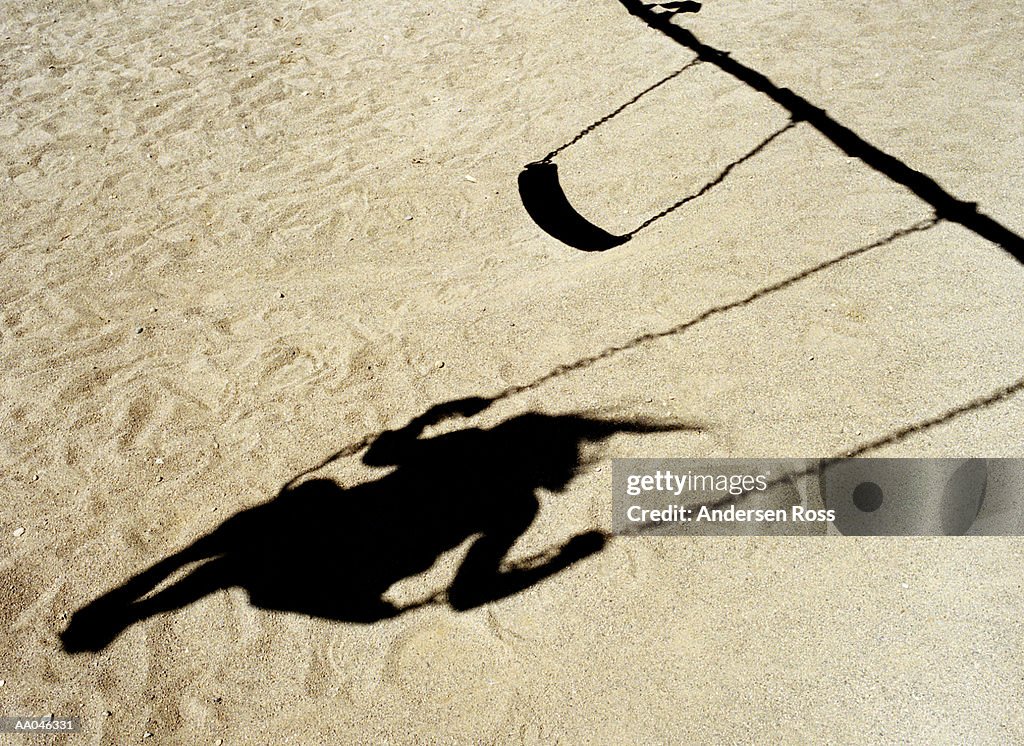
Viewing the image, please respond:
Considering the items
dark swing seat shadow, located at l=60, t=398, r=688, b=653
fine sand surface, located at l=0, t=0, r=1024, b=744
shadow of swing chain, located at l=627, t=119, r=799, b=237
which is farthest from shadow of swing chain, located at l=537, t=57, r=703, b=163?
dark swing seat shadow, located at l=60, t=398, r=688, b=653

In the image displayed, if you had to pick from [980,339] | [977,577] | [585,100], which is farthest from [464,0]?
[977,577]

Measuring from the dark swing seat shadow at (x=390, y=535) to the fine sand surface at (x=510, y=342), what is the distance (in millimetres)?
58

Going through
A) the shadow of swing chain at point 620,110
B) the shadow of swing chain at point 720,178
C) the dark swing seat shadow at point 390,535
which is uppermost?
the shadow of swing chain at point 620,110

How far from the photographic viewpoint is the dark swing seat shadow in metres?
3.11

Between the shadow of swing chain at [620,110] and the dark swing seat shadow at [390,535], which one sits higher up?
the shadow of swing chain at [620,110]

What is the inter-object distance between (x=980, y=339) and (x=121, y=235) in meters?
5.48

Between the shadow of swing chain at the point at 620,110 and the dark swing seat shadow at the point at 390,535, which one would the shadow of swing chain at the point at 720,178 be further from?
the dark swing seat shadow at the point at 390,535

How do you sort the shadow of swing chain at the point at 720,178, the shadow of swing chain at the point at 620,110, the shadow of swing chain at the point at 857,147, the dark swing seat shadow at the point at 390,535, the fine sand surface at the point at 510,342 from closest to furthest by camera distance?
1. the fine sand surface at the point at 510,342
2. the dark swing seat shadow at the point at 390,535
3. the shadow of swing chain at the point at 857,147
4. the shadow of swing chain at the point at 720,178
5. the shadow of swing chain at the point at 620,110

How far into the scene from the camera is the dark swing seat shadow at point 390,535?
3111mm

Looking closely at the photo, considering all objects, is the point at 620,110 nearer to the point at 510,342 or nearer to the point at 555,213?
the point at 555,213

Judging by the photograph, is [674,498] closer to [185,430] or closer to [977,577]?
[977,577]

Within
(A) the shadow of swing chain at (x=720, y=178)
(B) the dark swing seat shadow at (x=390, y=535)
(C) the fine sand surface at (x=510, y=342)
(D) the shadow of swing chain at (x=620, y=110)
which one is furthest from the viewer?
(D) the shadow of swing chain at (x=620, y=110)

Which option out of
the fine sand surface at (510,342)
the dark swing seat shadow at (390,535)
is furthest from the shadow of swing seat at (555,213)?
the dark swing seat shadow at (390,535)

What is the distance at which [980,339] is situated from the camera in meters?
3.90
